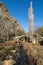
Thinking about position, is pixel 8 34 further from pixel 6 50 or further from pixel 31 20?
pixel 6 50

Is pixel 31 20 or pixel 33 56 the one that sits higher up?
pixel 31 20

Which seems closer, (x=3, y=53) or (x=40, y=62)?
Result: (x=40, y=62)

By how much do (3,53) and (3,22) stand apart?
74.9 feet

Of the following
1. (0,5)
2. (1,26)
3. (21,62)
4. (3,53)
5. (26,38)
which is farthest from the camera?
(0,5)

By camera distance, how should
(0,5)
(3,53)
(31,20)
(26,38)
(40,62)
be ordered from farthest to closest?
1. (0,5)
2. (26,38)
3. (31,20)
4. (3,53)
5. (40,62)

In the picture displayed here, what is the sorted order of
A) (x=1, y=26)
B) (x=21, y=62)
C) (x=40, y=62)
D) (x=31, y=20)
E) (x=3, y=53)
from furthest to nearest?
(x=1, y=26) → (x=31, y=20) → (x=3, y=53) → (x=21, y=62) → (x=40, y=62)

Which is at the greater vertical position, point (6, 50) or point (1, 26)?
point (1, 26)

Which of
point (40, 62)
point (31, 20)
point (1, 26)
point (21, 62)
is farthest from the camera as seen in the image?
point (1, 26)

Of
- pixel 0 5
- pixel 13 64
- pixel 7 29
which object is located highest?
pixel 0 5

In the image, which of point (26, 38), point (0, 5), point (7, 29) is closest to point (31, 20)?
point (26, 38)

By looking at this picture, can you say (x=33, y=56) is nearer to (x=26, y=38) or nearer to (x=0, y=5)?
(x=26, y=38)

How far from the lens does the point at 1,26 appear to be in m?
45.4

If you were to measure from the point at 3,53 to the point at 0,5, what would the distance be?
40.0m

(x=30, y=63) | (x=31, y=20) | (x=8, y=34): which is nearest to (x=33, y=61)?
(x=30, y=63)
